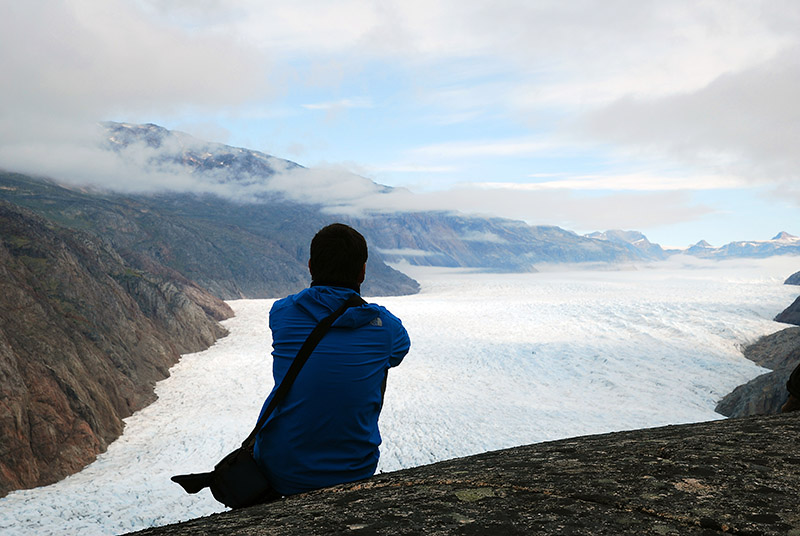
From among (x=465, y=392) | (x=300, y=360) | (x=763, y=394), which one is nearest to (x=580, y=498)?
(x=300, y=360)

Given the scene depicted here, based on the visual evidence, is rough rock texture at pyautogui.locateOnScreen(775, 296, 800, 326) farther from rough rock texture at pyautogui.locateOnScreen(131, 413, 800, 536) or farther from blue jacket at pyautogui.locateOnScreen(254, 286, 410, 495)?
blue jacket at pyautogui.locateOnScreen(254, 286, 410, 495)

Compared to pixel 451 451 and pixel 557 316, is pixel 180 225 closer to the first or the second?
pixel 557 316

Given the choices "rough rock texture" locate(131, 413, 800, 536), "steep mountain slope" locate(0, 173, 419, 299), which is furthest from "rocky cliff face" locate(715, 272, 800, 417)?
"steep mountain slope" locate(0, 173, 419, 299)

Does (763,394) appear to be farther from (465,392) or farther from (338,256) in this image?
(338,256)

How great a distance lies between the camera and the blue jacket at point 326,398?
340 centimetres

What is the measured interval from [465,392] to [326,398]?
32.0 meters

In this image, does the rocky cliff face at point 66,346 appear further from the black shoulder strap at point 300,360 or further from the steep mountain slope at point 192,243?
the steep mountain slope at point 192,243

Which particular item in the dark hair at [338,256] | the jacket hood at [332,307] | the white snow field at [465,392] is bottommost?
the white snow field at [465,392]

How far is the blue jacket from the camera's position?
3396 mm

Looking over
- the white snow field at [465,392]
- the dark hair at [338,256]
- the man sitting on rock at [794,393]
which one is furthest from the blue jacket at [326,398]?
the white snow field at [465,392]

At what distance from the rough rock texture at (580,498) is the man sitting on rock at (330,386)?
0.18 meters

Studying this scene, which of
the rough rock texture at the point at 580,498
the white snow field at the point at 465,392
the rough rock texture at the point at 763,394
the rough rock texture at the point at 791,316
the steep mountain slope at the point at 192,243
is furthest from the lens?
the steep mountain slope at the point at 192,243

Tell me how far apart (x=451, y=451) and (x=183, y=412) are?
1380 cm

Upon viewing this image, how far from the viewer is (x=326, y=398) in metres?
3.40
